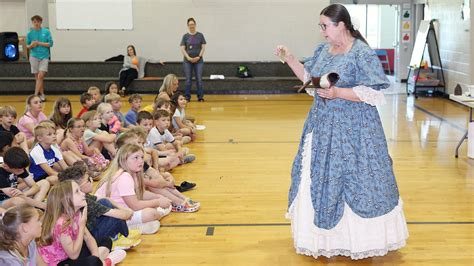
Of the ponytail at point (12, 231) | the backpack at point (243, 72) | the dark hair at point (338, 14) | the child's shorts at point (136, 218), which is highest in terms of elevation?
the dark hair at point (338, 14)

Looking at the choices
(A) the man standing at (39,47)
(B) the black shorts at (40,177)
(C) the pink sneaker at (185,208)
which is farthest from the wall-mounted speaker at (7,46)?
(A) the man standing at (39,47)

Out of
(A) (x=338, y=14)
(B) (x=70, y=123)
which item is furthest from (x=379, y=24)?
(A) (x=338, y=14)

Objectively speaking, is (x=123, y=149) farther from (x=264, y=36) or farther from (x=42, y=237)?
(x=264, y=36)

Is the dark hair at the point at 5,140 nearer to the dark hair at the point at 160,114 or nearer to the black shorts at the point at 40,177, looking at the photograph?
the black shorts at the point at 40,177

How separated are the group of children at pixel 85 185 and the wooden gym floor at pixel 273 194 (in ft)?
0.70


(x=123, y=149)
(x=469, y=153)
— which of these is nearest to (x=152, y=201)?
(x=123, y=149)

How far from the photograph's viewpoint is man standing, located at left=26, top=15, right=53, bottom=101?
Answer: 12.5 m

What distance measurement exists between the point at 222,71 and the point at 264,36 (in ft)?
4.17

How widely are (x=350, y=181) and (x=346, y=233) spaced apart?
1.03 ft

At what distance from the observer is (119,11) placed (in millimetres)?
14766

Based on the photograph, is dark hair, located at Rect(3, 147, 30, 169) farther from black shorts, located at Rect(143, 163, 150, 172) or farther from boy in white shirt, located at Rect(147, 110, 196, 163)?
boy in white shirt, located at Rect(147, 110, 196, 163)

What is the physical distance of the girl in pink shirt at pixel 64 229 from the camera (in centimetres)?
371

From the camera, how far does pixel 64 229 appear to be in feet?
12.2

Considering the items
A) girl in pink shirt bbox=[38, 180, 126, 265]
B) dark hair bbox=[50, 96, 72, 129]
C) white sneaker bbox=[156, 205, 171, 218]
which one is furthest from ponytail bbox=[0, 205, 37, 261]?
dark hair bbox=[50, 96, 72, 129]
